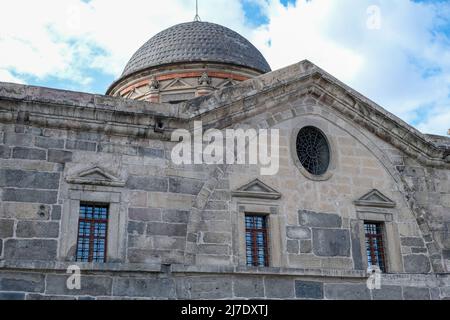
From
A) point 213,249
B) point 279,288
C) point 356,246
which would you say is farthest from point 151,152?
point 356,246

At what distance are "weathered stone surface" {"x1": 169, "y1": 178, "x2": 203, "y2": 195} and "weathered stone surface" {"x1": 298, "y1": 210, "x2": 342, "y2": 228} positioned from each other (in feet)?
6.84

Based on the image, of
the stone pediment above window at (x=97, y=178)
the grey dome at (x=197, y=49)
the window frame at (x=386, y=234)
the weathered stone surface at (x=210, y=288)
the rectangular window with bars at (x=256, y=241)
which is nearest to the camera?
the weathered stone surface at (x=210, y=288)

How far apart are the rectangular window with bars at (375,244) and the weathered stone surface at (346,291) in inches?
26.8

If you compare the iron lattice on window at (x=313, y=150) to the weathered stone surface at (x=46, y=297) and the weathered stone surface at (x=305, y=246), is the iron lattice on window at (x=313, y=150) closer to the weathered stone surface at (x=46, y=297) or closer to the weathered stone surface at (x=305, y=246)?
the weathered stone surface at (x=305, y=246)

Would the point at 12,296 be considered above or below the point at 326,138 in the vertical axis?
below

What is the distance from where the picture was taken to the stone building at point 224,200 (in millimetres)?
9312

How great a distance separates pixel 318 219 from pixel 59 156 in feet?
16.4

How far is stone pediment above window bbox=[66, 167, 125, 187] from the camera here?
31.8 feet

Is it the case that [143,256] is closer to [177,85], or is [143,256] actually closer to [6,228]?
[6,228]

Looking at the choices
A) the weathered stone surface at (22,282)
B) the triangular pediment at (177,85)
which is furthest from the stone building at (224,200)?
the triangular pediment at (177,85)

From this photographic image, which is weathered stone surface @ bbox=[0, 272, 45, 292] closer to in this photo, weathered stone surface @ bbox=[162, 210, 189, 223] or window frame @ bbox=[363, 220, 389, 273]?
weathered stone surface @ bbox=[162, 210, 189, 223]

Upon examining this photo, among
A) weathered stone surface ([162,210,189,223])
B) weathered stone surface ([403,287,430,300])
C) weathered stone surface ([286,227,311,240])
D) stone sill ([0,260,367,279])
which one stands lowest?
weathered stone surface ([403,287,430,300])

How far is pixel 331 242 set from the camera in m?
10.9

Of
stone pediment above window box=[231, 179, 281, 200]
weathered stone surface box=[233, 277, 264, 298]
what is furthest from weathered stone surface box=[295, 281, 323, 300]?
stone pediment above window box=[231, 179, 281, 200]
